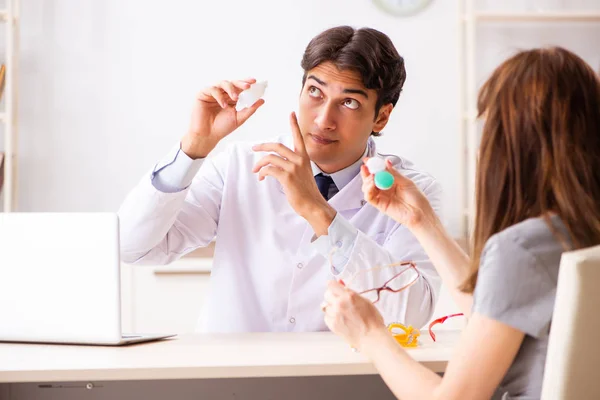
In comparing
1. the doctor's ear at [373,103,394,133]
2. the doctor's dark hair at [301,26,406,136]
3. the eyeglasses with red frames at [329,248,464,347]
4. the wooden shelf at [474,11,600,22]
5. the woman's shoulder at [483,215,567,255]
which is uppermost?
the wooden shelf at [474,11,600,22]

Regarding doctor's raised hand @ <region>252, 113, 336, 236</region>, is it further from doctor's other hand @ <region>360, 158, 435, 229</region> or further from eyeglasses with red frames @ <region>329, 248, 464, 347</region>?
doctor's other hand @ <region>360, 158, 435, 229</region>

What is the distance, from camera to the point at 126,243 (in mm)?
1795

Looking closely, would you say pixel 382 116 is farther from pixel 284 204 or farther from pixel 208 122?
pixel 208 122

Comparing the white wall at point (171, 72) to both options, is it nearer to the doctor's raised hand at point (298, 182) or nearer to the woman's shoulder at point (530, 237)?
the doctor's raised hand at point (298, 182)

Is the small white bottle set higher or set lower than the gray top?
higher

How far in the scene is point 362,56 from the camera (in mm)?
1866

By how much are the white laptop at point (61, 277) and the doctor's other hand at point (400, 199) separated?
17.7 inches

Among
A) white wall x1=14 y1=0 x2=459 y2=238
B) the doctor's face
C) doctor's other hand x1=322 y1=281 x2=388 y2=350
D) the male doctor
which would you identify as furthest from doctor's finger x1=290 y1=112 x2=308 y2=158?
white wall x1=14 y1=0 x2=459 y2=238

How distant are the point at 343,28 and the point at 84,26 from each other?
74.7 inches

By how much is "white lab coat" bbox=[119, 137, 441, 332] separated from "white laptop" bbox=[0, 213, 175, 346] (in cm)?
38

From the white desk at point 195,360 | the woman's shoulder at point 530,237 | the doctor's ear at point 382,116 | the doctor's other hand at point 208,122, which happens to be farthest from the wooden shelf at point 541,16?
the woman's shoulder at point 530,237

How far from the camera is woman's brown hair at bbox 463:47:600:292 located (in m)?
1.02

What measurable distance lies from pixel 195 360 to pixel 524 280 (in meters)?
0.52

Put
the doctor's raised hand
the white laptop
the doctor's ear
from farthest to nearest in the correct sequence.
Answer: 1. the doctor's ear
2. the doctor's raised hand
3. the white laptop
